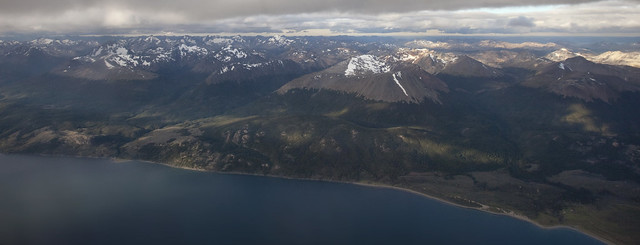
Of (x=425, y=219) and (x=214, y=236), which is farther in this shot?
(x=425, y=219)

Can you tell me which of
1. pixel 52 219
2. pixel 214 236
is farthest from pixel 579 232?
pixel 52 219

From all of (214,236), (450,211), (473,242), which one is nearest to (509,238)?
(473,242)

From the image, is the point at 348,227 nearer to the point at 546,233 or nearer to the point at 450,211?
the point at 450,211

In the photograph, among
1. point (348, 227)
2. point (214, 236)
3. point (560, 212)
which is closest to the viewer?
point (214, 236)

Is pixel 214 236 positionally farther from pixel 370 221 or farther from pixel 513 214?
pixel 513 214

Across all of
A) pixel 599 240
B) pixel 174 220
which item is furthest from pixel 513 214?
pixel 174 220

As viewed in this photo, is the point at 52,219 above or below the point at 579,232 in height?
above

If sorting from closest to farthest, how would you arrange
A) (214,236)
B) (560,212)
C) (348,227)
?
(214,236), (348,227), (560,212)

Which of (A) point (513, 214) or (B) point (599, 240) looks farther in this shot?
(A) point (513, 214)
